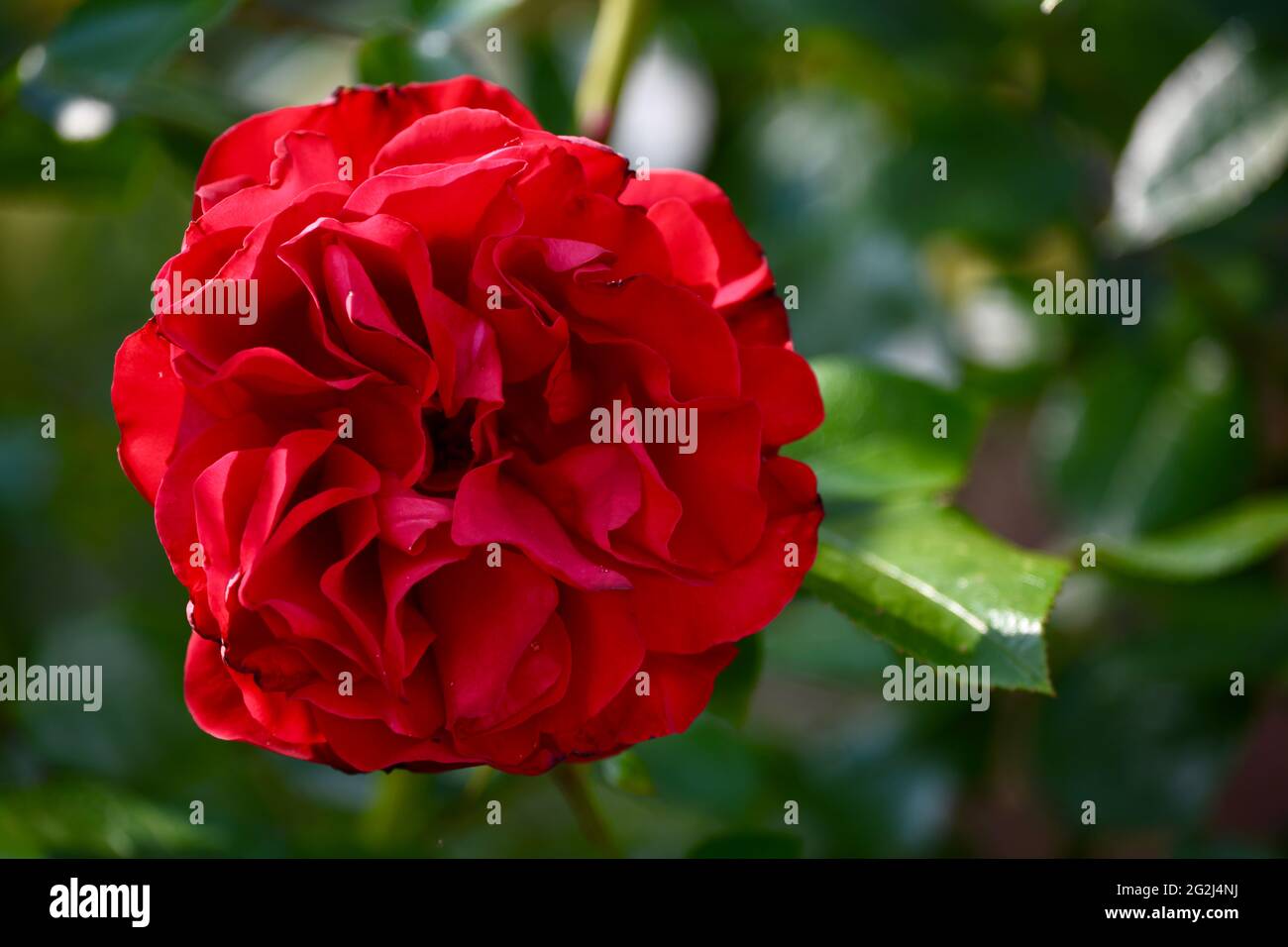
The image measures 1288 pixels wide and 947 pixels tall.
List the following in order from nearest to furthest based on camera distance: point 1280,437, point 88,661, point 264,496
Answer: point 264,496, point 88,661, point 1280,437

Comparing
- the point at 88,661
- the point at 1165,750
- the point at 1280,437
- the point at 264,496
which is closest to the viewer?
the point at 264,496

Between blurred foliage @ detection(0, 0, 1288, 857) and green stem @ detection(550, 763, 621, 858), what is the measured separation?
13 mm

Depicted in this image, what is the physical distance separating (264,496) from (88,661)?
525 mm

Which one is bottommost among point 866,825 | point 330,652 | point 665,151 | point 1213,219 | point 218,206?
point 866,825

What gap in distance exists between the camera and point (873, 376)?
26.6 inches

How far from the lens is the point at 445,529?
1.40 ft

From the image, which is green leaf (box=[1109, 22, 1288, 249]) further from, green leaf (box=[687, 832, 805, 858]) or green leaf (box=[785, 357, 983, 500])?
green leaf (box=[687, 832, 805, 858])

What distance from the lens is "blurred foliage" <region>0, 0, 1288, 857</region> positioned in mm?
713

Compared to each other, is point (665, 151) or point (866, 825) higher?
point (665, 151)

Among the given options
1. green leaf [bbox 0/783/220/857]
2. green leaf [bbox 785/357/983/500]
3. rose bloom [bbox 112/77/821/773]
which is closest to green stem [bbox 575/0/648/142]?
green leaf [bbox 785/357/983/500]

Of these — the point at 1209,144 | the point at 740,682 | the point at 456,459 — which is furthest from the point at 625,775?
the point at 1209,144

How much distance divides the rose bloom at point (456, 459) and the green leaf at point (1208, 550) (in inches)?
13.0

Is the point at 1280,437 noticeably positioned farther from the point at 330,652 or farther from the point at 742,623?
the point at 330,652
